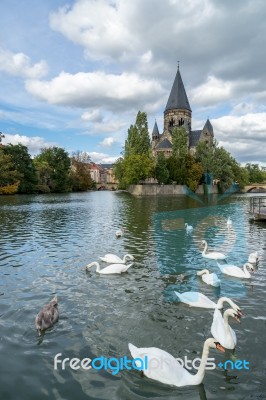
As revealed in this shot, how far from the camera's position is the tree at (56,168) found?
99.6m

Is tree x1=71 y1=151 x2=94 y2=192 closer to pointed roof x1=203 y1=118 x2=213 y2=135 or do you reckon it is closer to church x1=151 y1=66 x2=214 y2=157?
church x1=151 y1=66 x2=214 y2=157

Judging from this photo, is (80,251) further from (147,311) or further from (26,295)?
(147,311)

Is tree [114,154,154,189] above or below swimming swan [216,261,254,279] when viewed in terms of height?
above

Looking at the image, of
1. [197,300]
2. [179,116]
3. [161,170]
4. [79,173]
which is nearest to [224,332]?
[197,300]

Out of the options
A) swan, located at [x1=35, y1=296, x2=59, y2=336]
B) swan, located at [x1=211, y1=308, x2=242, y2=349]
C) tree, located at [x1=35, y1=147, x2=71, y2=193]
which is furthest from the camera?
tree, located at [x1=35, y1=147, x2=71, y2=193]

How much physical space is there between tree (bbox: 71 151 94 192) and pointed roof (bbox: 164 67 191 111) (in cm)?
4396

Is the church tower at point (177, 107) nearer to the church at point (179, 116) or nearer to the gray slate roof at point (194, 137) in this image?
the church at point (179, 116)

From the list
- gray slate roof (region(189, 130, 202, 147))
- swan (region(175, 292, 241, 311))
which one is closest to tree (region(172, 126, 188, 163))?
gray slate roof (region(189, 130, 202, 147))

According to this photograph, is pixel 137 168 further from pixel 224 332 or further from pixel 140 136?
pixel 224 332

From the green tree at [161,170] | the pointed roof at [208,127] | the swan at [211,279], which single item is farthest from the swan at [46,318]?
the pointed roof at [208,127]

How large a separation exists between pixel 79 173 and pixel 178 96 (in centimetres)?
5268

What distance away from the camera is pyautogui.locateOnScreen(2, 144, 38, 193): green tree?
8425 cm

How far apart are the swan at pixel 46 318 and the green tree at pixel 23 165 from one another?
79.8m

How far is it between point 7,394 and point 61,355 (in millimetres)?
1325
